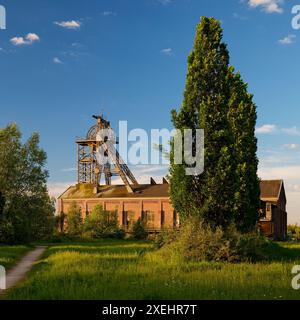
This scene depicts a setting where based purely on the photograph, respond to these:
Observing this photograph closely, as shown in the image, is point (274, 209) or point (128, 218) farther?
point (128, 218)

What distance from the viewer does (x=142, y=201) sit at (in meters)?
74.4

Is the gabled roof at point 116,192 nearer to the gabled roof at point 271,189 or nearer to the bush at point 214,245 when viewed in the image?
the gabled roof at point 271,189

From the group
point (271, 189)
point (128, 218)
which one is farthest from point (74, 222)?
point (271, 189)

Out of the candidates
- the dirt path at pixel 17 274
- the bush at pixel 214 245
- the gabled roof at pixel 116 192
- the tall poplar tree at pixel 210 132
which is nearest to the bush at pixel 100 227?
the gabled roof at pixel 116 192

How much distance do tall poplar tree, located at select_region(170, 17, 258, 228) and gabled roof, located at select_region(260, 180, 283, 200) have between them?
1682 inches

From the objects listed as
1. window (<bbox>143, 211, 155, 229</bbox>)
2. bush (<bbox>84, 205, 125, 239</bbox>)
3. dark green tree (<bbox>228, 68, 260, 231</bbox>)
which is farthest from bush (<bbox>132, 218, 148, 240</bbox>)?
dark green tree (<bbox>228, 68, 260, 231</bbox>)

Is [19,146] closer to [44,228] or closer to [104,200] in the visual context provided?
[44,228]

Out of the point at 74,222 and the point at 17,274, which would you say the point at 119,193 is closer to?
the point at 74,222

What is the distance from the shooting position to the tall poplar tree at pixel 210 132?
23844 mm

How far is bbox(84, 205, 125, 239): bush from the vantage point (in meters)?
60.3

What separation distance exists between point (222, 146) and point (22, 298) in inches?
556

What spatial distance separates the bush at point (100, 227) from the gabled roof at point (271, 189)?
839 inches

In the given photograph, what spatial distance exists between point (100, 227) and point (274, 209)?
2301 cm

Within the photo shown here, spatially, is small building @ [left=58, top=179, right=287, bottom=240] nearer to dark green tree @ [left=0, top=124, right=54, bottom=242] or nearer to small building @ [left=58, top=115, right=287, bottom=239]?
small building @ [left=58, top=115, right=287, bottom=239]
